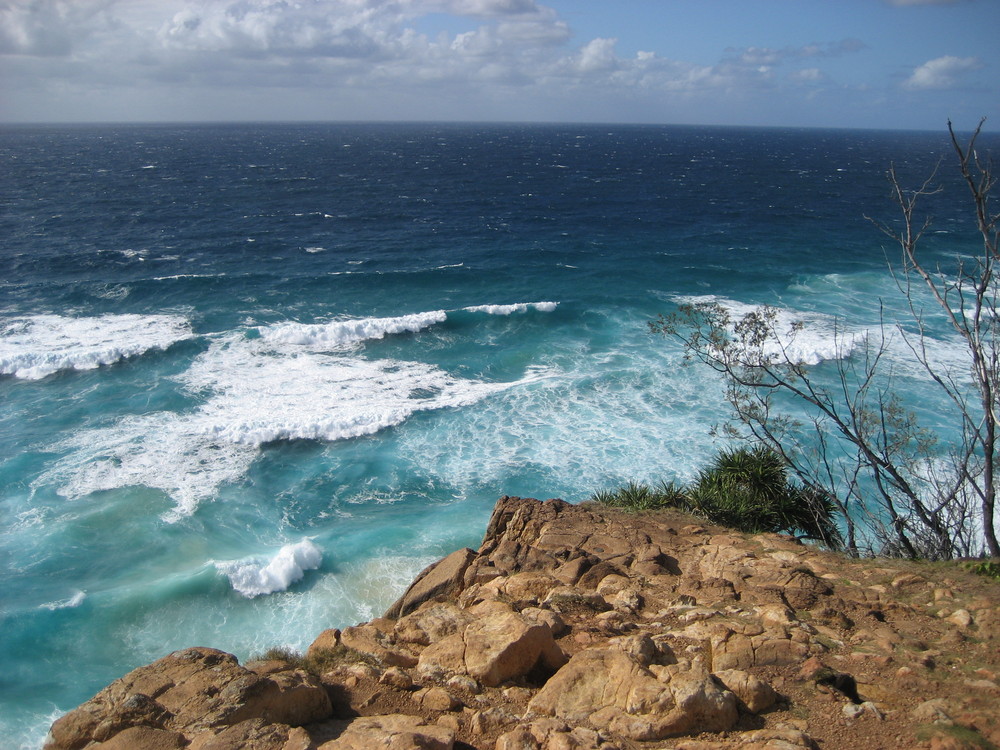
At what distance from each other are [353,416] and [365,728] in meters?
21.8

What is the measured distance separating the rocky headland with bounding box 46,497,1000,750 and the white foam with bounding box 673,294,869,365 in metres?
20.7

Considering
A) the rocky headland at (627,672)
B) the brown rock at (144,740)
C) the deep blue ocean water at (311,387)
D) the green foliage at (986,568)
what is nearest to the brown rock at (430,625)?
the rocky headland at (627,672)

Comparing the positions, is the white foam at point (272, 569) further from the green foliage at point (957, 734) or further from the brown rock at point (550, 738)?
the green foliage at point (957, 734)

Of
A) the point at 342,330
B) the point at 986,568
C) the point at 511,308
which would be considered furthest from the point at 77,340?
the point at 986,568

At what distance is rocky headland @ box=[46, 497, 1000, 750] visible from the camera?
8.20m

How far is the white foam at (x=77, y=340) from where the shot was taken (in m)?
33.2

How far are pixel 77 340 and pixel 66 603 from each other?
69.7ft

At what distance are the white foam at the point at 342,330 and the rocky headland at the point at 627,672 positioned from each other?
85.0 feet

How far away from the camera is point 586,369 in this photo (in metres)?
34.1

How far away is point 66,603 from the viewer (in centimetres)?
1938

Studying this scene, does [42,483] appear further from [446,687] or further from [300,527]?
[446,687]

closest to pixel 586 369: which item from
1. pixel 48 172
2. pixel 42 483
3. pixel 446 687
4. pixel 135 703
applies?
pixel 42 483

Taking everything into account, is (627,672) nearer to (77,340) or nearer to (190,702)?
(190,702)

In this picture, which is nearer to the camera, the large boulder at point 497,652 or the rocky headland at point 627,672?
the rocky headland at point 627,672
